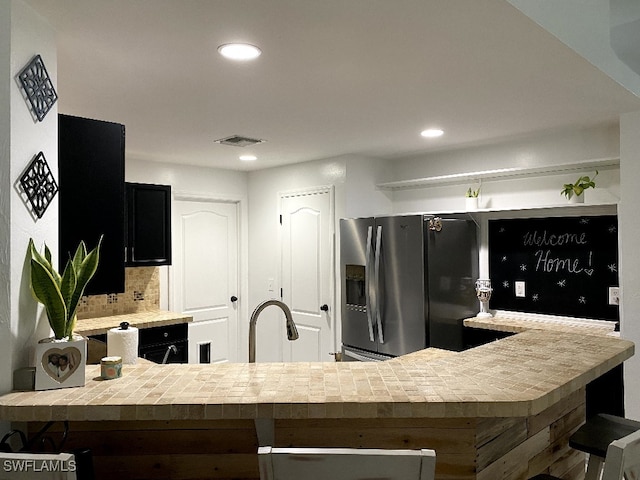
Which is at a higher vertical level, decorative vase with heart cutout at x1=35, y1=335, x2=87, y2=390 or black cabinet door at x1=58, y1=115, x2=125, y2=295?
black cabinet door at x1=58, y1=115, x2=125, y2=295

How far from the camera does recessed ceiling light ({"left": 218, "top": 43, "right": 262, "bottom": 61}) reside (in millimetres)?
2005

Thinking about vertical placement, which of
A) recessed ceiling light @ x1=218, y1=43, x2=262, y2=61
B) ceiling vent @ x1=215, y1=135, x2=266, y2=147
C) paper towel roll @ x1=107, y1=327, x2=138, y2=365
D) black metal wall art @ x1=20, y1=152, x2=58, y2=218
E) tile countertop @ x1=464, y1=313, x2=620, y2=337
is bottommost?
tile countertop @ x1=464, y1=313, x2=620, y2=337

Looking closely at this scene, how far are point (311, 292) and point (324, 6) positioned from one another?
3.46 m

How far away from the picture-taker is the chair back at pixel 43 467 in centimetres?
113

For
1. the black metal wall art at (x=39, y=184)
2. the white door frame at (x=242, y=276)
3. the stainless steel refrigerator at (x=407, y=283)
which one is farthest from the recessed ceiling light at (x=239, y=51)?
the white door frame at (x=242, y=276)

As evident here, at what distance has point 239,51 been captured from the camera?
2053 millimetres

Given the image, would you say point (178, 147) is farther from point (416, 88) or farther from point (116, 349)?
point (116, 349)

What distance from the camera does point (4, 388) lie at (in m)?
1.53

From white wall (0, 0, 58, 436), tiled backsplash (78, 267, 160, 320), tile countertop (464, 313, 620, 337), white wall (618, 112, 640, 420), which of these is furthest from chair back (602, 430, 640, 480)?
tiled backsplash (78, 267, 160, 320)

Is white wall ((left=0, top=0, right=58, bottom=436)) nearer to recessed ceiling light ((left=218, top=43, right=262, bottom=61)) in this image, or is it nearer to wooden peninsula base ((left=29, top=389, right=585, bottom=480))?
wooden peninsula base ((left=29, top=389, right=585, bottom=480))

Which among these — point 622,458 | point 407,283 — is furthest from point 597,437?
point 407,283

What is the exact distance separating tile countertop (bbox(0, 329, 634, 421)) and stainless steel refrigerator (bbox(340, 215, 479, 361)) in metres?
1.88

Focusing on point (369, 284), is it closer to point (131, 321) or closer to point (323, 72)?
point (131, 321)

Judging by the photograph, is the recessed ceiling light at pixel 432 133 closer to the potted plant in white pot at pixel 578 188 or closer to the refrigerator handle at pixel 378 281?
the refrigerator handle at pixel 378 281
